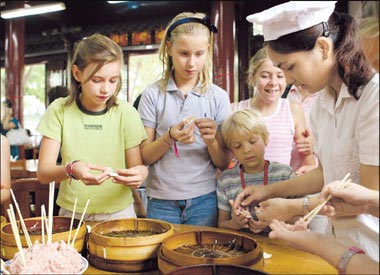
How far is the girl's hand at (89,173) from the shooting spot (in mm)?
1343

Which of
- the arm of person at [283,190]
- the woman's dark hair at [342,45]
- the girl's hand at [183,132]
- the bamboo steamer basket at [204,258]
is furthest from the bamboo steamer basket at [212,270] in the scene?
the girl's hand at [183,132]

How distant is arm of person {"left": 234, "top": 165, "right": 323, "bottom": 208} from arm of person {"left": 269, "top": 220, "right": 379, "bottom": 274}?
62 cm

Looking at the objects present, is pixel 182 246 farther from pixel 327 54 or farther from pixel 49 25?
pixel 49 25

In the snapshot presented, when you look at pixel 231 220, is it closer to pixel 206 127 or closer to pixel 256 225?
pixel 256 225

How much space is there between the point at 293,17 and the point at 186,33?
79 cm

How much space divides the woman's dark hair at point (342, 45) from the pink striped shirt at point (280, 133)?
101cm

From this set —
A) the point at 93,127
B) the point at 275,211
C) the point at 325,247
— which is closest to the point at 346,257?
the point at 325,247

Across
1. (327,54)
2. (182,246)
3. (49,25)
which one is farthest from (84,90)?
(49,25)

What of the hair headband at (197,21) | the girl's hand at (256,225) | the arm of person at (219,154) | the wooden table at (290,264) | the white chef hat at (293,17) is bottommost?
the wooden table at (290,264)

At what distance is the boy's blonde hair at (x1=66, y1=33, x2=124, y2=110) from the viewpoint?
1.54 m

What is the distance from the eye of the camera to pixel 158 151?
1.76 meters

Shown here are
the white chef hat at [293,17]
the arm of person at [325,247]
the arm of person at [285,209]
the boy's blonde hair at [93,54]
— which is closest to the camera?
the arm of person at [325,247]

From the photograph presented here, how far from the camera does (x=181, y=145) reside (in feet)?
5.99

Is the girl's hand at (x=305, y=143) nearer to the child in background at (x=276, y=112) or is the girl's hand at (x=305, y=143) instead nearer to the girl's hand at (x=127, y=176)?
the child in background at (x=276, y=112)
